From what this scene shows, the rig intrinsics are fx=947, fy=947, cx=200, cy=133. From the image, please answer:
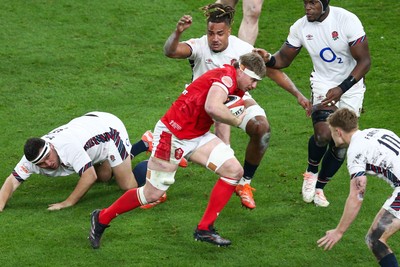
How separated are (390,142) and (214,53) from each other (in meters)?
2.84

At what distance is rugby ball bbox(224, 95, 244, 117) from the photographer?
8688mm

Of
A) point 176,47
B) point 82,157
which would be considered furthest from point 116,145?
point 176,47

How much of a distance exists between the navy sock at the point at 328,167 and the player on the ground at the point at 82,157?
2071 millimetres

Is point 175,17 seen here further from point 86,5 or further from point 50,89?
point 50,89

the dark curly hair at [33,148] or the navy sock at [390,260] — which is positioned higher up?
the navy sock at [390,260]

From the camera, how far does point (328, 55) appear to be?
10.1m

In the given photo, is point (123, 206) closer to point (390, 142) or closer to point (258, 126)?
point (258, 126)

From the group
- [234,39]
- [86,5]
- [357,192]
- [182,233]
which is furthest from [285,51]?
[86,5]

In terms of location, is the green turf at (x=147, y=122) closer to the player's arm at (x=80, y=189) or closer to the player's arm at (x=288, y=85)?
the player's arm at (x=80, y=189)

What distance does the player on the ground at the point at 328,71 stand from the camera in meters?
9.91

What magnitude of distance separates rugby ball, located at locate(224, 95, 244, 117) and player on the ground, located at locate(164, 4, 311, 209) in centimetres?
110

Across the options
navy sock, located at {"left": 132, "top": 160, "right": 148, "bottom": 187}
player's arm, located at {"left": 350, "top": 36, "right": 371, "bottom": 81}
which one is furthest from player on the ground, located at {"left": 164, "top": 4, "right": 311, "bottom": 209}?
navy sock, located at {"left": 132, "top": 160, "right": 148, "bottom": 187}

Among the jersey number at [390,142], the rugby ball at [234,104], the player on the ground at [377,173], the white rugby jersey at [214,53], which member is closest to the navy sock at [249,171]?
the white rugby jersey at [214,53]

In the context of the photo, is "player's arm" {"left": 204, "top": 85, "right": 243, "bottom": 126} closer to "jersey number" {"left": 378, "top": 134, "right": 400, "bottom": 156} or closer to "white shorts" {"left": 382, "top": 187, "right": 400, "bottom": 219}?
"jersey number" {"left": 378, "top": 134, "right": 400, "bottom": 156}
